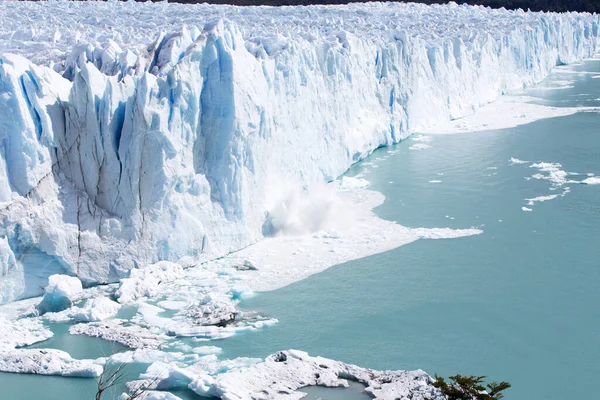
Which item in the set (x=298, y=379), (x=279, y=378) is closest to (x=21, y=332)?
(x=279, y=378)

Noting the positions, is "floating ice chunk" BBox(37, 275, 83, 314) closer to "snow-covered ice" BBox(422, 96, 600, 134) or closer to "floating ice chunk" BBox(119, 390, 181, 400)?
"floating ice chunk" BBox(119, 390, 181, 400)

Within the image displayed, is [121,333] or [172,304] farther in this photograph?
[172,304]

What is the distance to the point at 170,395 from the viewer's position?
5301mm

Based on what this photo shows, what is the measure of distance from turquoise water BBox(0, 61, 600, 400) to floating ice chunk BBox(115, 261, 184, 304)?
0.76 metres

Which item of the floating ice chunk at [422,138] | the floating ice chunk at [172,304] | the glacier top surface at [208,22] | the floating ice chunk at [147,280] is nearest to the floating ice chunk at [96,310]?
the floating ice chunk at [147,280]

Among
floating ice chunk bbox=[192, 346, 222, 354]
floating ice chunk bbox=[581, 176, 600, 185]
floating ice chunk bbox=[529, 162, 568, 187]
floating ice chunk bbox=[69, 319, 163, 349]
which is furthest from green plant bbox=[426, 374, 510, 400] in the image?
floating ice chunk bbox=[581, 176, 600, 185]

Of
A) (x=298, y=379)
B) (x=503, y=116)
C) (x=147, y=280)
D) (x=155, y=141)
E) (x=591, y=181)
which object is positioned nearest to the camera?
(x=298, y=379)

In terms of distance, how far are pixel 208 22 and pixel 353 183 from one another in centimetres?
409

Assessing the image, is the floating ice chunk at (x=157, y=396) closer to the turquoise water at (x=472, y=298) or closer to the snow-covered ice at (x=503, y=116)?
the turquoise water at (x=472, y=298)

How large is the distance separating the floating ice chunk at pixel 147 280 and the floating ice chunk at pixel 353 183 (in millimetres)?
4070

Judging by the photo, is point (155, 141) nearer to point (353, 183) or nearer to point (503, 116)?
point (353, 183)

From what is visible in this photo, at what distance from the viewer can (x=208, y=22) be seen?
41.9ft

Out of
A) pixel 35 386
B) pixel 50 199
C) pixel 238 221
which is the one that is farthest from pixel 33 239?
pixel 238 221

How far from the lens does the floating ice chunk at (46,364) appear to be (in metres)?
6.02
